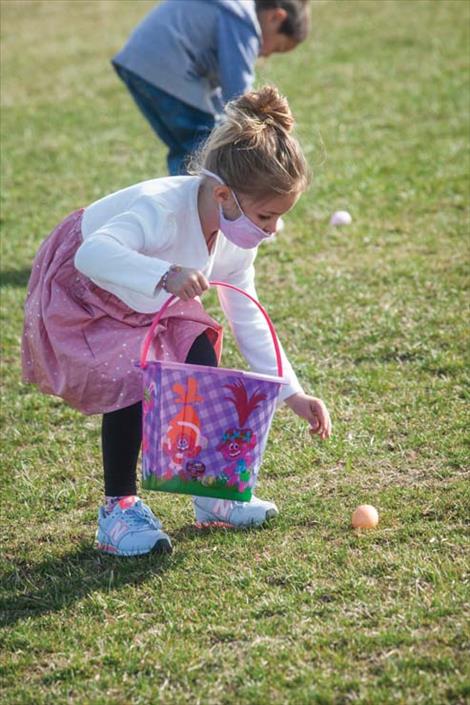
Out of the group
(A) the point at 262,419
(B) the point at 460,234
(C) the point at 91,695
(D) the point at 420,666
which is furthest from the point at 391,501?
(B) the point at 460,234

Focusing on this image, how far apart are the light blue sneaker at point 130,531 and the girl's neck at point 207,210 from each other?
2.63 feet

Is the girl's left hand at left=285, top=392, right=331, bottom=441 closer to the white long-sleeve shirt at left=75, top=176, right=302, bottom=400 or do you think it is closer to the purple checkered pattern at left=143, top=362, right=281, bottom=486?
the white long-sleeve shirt at left=75, top=176, right=302, bottom=400

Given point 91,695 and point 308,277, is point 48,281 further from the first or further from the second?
point 308,277

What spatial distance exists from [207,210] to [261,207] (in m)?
0.17

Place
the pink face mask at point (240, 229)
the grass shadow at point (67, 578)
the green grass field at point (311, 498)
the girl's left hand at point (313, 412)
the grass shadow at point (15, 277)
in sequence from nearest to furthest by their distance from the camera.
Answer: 1. the green grass field at point (311, 498)
2. the grass shadow at point (67, 578)
3. the pink face mask at point (240, 229)
4. the girl's left hand at point (313, 412)
5. the grass shadow at point (15, 277)

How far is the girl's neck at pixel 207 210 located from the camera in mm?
3070

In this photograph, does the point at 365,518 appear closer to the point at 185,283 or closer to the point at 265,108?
A: the point at 185,283

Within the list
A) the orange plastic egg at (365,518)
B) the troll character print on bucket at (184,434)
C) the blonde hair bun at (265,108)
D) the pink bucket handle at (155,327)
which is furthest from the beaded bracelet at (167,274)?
the orange plastic egg at (365,518)

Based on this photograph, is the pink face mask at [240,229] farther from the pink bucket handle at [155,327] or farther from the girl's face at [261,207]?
the pink bucket handle at [155,327]

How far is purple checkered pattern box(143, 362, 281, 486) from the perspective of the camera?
2783 millimetres

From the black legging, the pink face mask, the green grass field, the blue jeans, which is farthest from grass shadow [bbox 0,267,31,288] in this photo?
the pink face mask

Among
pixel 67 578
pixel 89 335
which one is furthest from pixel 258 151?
pixel 67 578

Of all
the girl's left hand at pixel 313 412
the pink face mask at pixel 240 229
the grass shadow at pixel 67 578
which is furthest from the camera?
the girl's left hand at pixel 313 412

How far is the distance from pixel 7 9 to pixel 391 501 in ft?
35.8
